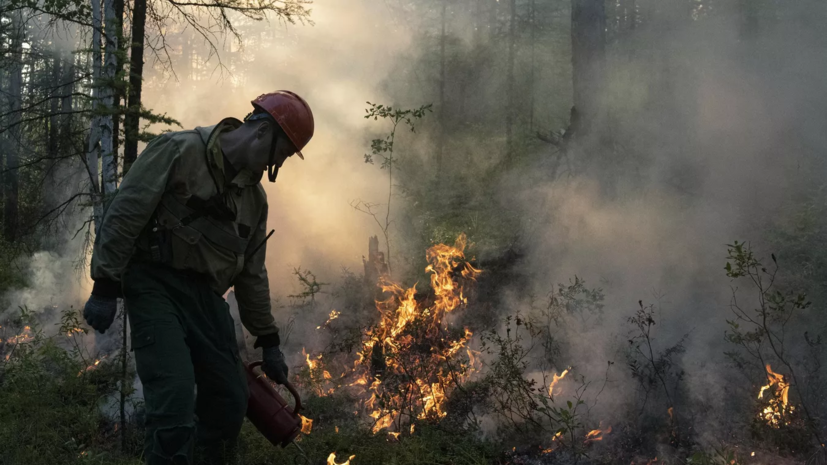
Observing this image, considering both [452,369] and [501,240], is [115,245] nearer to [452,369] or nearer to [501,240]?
[452,369]

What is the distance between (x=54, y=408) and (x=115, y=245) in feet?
11.8

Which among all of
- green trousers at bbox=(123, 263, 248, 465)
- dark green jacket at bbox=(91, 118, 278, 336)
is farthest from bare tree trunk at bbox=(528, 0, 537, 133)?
green trousers at bbox=(123, 263, 248, 465)

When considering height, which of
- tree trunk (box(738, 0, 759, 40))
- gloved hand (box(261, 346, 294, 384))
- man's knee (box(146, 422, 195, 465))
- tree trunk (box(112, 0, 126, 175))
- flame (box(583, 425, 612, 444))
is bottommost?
man's knee (box(146, 422, 195, 465))

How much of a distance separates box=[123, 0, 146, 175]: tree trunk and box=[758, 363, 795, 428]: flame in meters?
6.12

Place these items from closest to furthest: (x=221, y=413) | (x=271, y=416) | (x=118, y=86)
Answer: (x=221, y=413), (x=271, y=416), (x=118, y=86)

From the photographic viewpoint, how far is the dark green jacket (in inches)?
103

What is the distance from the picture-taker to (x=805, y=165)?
820cm

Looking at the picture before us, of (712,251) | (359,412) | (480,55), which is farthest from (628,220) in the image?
(480,55)

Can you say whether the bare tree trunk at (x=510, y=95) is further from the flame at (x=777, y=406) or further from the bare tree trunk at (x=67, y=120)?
the flame at (x=777, y=406)

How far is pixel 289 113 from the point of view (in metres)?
3.03

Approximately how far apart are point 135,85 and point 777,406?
689 centimetres

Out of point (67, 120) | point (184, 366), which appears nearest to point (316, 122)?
point (67, 120)

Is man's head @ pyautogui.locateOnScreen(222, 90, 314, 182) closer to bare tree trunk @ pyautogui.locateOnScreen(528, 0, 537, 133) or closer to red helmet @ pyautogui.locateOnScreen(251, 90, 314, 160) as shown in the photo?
red helmet @ pyautogui.locateOnScreen(251, 90, 314, 160)

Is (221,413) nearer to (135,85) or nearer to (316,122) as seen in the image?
(135,85)
